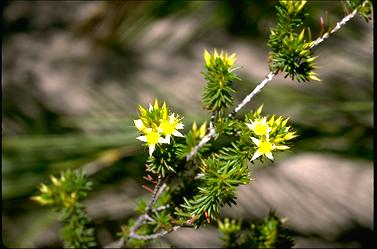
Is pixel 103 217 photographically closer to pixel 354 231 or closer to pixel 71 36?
pixel 354 231

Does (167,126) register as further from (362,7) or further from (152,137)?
(362,7)

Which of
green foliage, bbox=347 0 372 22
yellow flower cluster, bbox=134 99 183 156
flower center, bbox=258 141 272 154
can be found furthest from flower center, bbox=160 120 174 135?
green foliage, bbox=347 0 372 22

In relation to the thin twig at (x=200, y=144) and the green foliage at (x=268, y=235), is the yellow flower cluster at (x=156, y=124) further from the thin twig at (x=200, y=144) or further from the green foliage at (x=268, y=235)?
the green foliage at (x=268, y=235)

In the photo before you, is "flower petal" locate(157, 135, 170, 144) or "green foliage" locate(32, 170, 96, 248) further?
"green foliage" locate(32, 170, 96, 248)

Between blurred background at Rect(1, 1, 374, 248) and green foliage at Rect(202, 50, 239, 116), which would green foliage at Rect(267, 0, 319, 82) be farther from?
blurred background at Rect(1, 1, 374, 248)

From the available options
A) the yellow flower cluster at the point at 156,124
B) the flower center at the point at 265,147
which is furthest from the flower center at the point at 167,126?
the flower center at the point at 265,147
